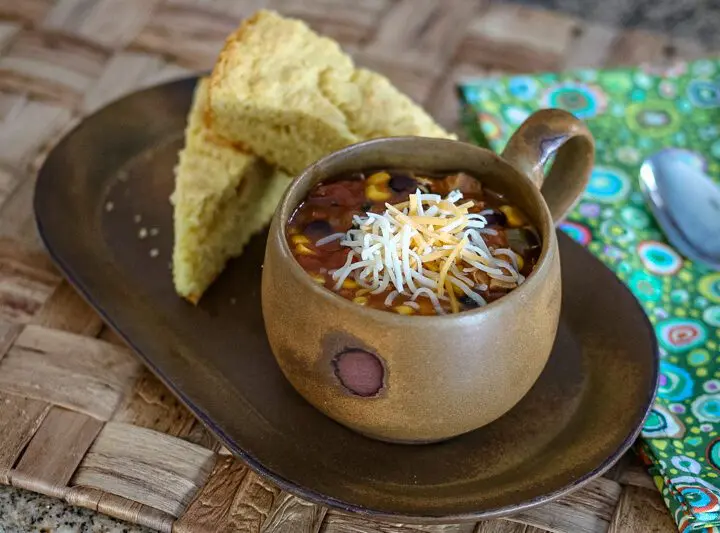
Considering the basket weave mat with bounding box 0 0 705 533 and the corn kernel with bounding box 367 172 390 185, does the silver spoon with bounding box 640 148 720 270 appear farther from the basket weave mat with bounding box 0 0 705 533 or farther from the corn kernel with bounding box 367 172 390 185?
the corn kernel with bounding box 367 172 390 185

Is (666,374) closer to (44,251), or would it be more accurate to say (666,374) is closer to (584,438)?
(584,438)

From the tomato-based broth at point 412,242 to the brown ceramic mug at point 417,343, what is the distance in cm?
3

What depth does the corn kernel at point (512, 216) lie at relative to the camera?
120 centimetres

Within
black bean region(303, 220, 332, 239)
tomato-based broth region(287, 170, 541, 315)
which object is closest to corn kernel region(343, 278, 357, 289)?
tomato-based broth region(287, 170, 541, 315)

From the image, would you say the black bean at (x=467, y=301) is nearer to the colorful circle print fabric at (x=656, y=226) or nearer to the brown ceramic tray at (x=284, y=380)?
the brown ceramic tray at (x=284, y=380)

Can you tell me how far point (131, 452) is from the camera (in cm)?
119

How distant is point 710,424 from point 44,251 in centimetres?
104

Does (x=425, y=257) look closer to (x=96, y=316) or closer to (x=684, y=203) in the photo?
(x=96, y=316)

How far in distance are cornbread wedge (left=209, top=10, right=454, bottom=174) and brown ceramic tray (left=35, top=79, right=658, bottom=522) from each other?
0.60 ft

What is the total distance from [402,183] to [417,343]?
0.29 m

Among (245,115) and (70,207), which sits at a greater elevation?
(245,115)

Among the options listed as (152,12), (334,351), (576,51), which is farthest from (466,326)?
(152,12)

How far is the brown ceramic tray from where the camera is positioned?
43.4 inches

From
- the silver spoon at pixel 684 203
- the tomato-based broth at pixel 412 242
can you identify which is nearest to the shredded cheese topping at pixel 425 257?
the tomato-based broth at pixel 412 242
